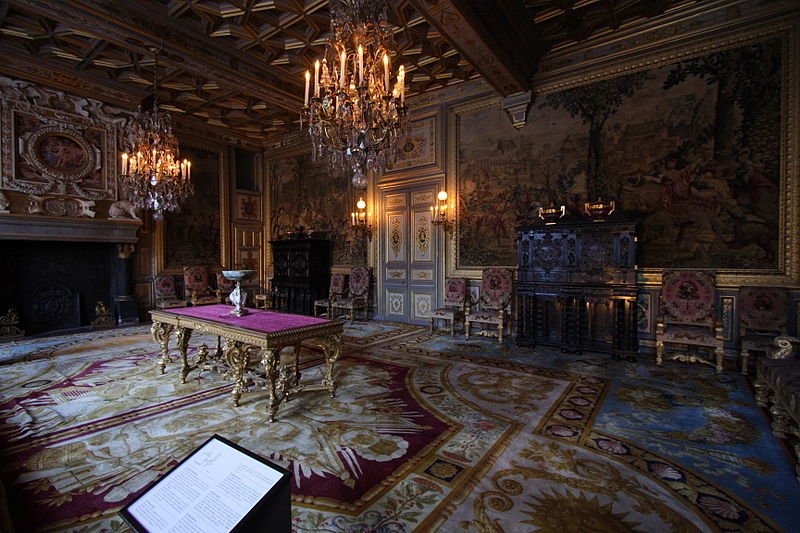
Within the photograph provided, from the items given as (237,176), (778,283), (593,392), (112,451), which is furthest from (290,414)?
(237,176)

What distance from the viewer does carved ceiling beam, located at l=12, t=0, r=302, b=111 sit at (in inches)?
195

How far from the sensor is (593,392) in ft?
12.9

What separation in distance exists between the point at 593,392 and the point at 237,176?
10.8m

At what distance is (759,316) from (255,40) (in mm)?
8686

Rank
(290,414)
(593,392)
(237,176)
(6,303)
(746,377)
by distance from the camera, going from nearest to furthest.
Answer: (290,414) → (593,392) → (746,377) → (6,303) → (237,176)

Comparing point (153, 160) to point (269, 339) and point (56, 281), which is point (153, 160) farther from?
point (269, 339)

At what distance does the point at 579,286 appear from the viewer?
18.4ft

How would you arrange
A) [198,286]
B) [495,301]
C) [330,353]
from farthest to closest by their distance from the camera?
[198,286] → [495,301] → [330,353]

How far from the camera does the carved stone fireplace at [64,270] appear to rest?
6.92m

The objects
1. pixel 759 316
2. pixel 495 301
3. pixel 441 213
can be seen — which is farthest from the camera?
pixel 441 213

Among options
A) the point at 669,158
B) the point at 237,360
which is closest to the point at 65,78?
the point at 237,360

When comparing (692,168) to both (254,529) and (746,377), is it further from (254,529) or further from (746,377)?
(254,529)

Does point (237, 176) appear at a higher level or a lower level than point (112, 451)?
Result: higher

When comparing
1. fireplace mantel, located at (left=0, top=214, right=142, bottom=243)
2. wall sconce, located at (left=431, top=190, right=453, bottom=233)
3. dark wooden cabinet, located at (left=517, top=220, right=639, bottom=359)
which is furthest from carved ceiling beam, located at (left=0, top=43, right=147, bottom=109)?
dark wooden cabinet, located at (left=517, top=220, right=639, bottom=359)
